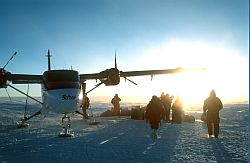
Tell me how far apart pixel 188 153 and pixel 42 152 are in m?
4.88

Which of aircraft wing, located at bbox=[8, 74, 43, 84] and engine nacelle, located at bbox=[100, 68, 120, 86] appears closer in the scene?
aircraft wing, located at bbox=[8, 74, 43, 84]

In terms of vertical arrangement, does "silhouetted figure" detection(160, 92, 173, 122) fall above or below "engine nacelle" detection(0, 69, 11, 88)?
below

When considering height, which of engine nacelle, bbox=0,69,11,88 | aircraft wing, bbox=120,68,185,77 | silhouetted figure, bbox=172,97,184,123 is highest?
aircraft wing, bbox=120,68,185,77

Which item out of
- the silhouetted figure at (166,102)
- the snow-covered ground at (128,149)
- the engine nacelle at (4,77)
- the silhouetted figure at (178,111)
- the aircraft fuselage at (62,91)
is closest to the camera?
the snow-covered ground at (128,149)

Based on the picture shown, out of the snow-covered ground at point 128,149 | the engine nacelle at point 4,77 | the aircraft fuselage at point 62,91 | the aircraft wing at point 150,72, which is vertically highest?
the aircraft wing at point 150,72

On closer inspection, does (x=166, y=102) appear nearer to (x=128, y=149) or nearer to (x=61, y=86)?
(x=61, y=86)

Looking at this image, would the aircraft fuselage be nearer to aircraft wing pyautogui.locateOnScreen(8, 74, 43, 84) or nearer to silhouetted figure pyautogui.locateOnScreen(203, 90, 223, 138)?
aircraft wing pyautogui.locateOnScreen(8, 74, 43, 84)

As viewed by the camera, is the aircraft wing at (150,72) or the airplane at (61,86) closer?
the airplane at (61,86)

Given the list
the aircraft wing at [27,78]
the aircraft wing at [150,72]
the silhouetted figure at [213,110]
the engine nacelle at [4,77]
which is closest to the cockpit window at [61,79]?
the engine nacelle at [4,77]

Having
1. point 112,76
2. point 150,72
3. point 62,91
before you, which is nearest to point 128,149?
point 62,91

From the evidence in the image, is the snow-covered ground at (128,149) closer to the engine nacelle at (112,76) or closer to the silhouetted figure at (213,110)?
the silhouetted figure at (213,110)

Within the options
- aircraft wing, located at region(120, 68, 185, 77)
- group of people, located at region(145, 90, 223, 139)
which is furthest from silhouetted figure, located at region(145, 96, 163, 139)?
aircraft wing, located at region(120, 68, 185, 77)

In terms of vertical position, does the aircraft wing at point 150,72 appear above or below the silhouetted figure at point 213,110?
above

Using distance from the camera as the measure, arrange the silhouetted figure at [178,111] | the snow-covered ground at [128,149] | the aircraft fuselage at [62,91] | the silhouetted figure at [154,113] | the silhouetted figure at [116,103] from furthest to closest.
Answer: the silhouetted figure at [116,103] → the silhouetted figure at [178,111] → the aircraft fuselage at [62,91] → the silhouetted figure at [154,113] → the snow-covered ground at [128,149]
